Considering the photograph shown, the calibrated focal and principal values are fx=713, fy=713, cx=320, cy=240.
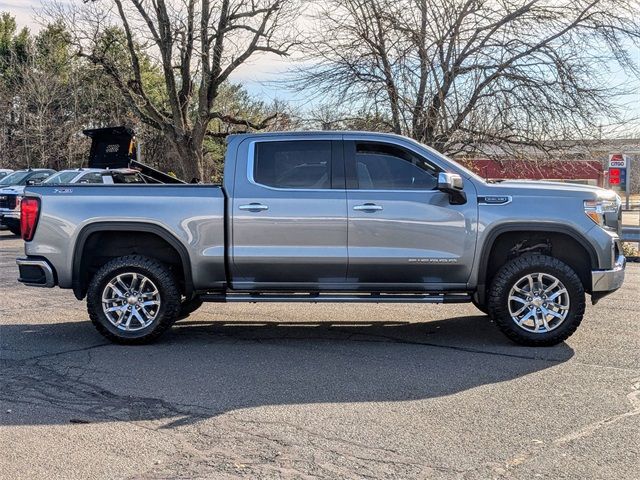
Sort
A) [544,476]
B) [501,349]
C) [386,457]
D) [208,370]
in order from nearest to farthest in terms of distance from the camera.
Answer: [544,476] < [386,457] < [208,370] < [501,349]

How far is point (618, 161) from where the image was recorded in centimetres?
1994

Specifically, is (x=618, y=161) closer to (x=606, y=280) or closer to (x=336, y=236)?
(x=606, y=280)

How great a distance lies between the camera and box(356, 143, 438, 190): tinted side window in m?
7.05

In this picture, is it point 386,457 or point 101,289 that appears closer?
point 386,457

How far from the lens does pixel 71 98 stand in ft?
124

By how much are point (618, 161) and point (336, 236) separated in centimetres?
1552

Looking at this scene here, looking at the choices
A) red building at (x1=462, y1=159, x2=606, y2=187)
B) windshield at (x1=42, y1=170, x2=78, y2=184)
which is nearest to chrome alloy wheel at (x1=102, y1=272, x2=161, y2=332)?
red building at (x1=462, y1=159, x2=606, y2=187)

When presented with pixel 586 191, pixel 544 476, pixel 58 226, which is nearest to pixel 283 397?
pixel 544 476

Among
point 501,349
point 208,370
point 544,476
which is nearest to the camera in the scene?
point 544,476

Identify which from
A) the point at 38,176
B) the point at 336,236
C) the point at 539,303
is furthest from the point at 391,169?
the point at 38,176

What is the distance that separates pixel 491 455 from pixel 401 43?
41.7ft

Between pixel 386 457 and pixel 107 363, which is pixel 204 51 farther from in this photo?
pixel 386 457

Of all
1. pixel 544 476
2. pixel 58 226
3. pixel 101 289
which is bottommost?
pixel 544 476

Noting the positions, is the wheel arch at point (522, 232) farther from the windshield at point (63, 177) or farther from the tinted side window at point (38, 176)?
the tinted side window at point (38, 176)
